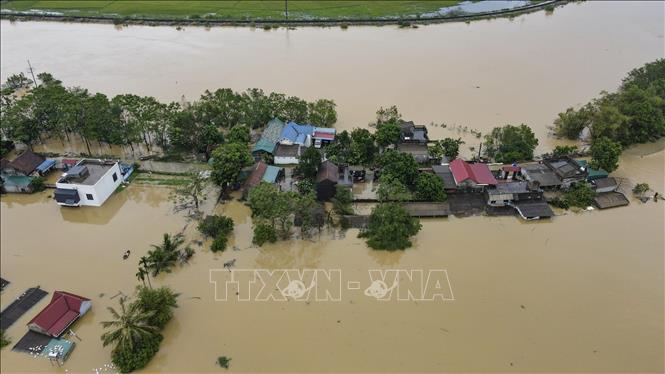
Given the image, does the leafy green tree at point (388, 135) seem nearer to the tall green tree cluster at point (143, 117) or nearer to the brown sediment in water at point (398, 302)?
the tall green tree cluster at point (143, 117)

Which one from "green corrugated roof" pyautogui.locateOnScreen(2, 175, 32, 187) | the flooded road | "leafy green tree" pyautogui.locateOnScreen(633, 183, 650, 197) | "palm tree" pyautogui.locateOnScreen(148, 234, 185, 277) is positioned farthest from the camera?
the flooded road

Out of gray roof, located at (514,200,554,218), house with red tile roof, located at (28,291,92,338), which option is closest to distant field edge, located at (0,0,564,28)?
gray roof, located at (514,200,554,218)

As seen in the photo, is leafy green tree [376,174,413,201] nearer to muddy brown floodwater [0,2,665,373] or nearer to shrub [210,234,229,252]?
muddy brown floodwater [0,2,665,373]

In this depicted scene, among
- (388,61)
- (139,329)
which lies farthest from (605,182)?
(139,329)

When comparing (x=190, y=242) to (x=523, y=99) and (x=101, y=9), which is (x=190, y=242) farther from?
(x=101, y=9)

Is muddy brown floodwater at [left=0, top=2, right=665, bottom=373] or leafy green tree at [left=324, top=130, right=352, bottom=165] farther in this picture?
leafy green tree at [left=324, top=130, right=352, bottom=165]

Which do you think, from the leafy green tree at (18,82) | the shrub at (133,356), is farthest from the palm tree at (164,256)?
the leafy green tree at (18,82)
